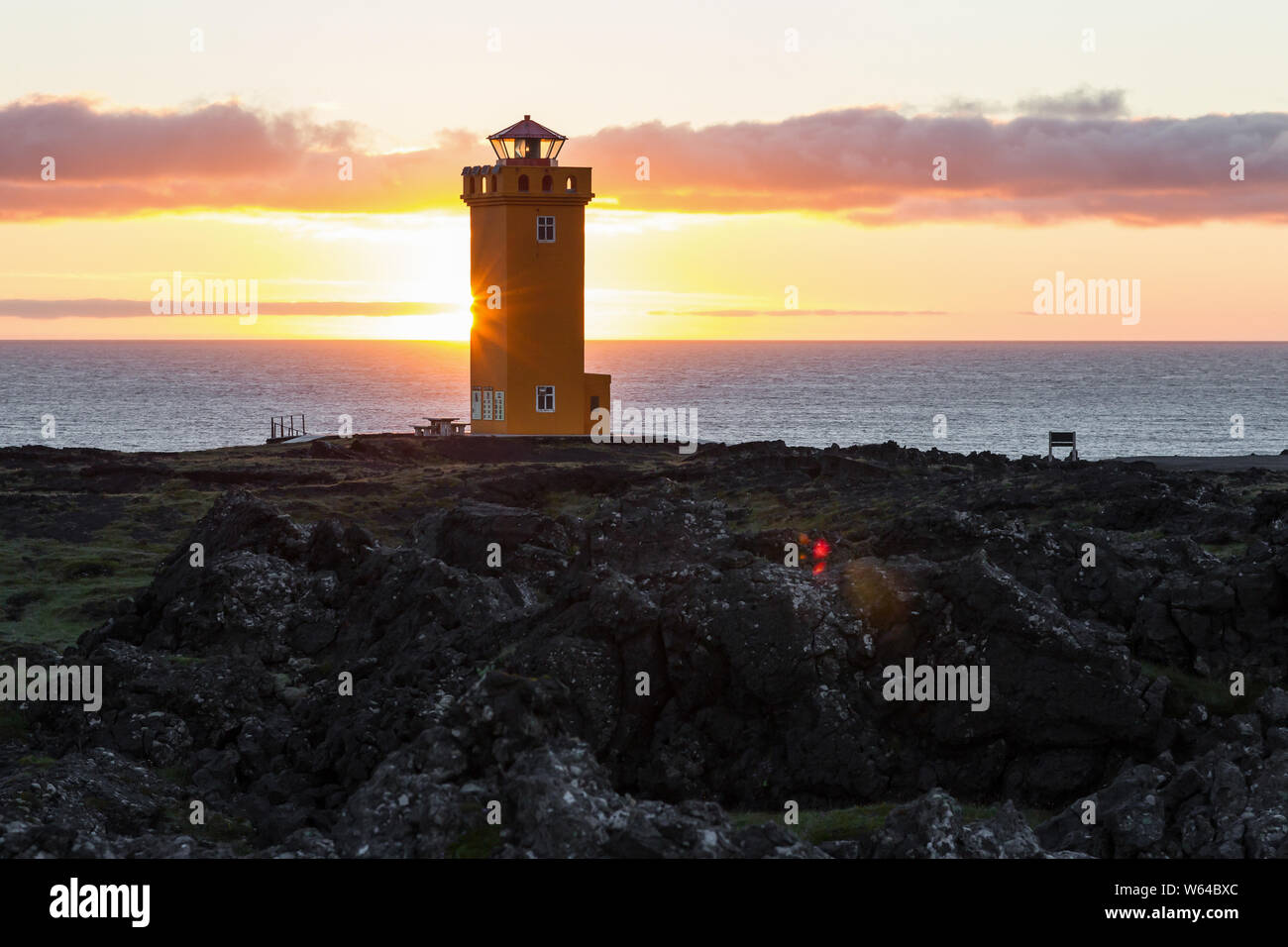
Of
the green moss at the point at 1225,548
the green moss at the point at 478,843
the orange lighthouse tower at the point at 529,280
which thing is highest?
the orange lighthouse tower at the point at 529,280

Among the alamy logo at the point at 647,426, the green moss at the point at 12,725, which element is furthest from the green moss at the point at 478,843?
the alamy logo at the point at 647,426

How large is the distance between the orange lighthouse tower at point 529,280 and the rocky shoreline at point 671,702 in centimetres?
3136

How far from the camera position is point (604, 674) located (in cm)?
1828

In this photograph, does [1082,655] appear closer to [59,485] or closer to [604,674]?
[604,674]

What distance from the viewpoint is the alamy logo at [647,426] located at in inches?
2356

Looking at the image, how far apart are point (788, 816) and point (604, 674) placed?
3.31m

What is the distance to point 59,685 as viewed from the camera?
67.9 feet

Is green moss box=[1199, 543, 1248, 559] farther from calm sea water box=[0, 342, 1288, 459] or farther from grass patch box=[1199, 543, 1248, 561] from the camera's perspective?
calm sea water box=[0, 342, 1288, 459]

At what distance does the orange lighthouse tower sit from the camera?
57094mm

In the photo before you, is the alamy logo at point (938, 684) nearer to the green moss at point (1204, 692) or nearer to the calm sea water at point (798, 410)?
the green moss at point (1204, 692)

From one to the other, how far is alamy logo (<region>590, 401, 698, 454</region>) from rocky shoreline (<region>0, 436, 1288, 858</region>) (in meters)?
32.4
